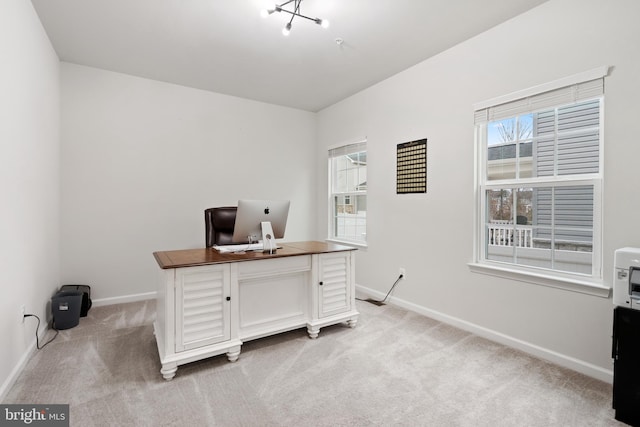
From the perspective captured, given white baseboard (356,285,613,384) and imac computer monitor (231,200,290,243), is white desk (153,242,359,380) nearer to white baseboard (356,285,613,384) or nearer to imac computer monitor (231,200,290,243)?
imac computer monitor (231,200,290,243)

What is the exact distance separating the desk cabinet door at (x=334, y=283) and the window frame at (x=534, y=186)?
117 cm

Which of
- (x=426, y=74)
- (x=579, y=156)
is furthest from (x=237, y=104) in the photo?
(x=579, y=156)

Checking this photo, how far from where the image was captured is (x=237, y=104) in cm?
439

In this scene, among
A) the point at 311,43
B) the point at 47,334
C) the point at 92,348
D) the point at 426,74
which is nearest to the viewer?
the point at 92,348

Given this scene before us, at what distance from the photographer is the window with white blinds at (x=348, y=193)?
4297mm

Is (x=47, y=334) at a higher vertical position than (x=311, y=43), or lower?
lower

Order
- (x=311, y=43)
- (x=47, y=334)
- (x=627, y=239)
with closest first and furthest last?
(x=627, y=239)
(x=47, y=334)
(x=311, y=43)

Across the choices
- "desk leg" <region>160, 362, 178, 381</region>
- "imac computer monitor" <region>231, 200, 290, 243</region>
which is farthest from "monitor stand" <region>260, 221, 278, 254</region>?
"desk leg" <region>160, 362, 178, 381</region>

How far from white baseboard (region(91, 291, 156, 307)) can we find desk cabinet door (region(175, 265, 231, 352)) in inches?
80.5

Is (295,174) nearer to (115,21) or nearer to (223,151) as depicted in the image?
(223,151)

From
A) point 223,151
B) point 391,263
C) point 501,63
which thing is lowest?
point 391,263

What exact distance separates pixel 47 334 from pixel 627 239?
15.0 ft

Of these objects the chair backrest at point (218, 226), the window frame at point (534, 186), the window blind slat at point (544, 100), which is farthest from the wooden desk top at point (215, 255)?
the window blind slat at point (544, 100)

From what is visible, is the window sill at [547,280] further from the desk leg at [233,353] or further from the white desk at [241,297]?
the desk leg at [233,353]
